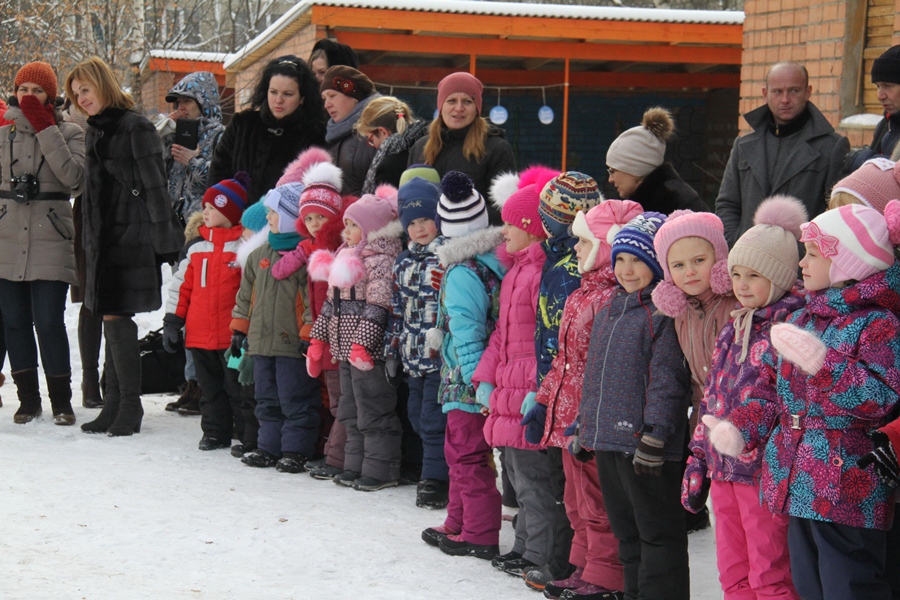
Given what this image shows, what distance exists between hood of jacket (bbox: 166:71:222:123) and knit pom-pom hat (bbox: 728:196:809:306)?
5038 millimetres

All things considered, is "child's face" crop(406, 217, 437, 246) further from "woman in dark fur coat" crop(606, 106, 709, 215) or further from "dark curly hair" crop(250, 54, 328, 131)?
"dark curly hair" crop(250, 54, 328, 131)

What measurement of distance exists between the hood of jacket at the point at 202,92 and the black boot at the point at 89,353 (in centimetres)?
166

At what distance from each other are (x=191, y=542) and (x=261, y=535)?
319 millimetres

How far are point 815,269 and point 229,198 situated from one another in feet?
14.0

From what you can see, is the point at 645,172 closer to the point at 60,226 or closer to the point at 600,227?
the point at 600,227

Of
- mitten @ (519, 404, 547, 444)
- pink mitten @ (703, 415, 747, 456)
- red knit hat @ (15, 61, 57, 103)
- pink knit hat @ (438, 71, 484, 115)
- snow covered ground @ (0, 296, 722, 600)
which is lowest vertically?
snow covered ground @ (0, 296, 722, 600)

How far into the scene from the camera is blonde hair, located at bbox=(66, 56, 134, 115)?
6.79m

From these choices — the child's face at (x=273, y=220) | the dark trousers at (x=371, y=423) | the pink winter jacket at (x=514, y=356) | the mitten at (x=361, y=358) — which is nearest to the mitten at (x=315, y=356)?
the dark trousers at (x=371, y=423)

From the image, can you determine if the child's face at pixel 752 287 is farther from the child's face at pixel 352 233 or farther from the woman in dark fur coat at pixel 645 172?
the child's face at pixel 352 233

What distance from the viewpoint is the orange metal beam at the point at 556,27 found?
11992 millimetres

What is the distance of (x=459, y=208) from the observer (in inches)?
196

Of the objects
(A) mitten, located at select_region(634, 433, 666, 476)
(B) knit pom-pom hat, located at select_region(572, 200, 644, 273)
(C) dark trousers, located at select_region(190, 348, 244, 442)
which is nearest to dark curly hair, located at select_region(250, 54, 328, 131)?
(C) dark trousers, located at select_region(190, 348, 244, 442)

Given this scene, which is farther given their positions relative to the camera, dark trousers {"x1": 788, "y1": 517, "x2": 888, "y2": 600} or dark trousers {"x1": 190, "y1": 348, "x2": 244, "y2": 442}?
dark trousers {"x1": 190, "y1": 348, "x2": 244, "y2": 442}

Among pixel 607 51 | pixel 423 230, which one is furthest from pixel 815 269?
pixel 607 51
